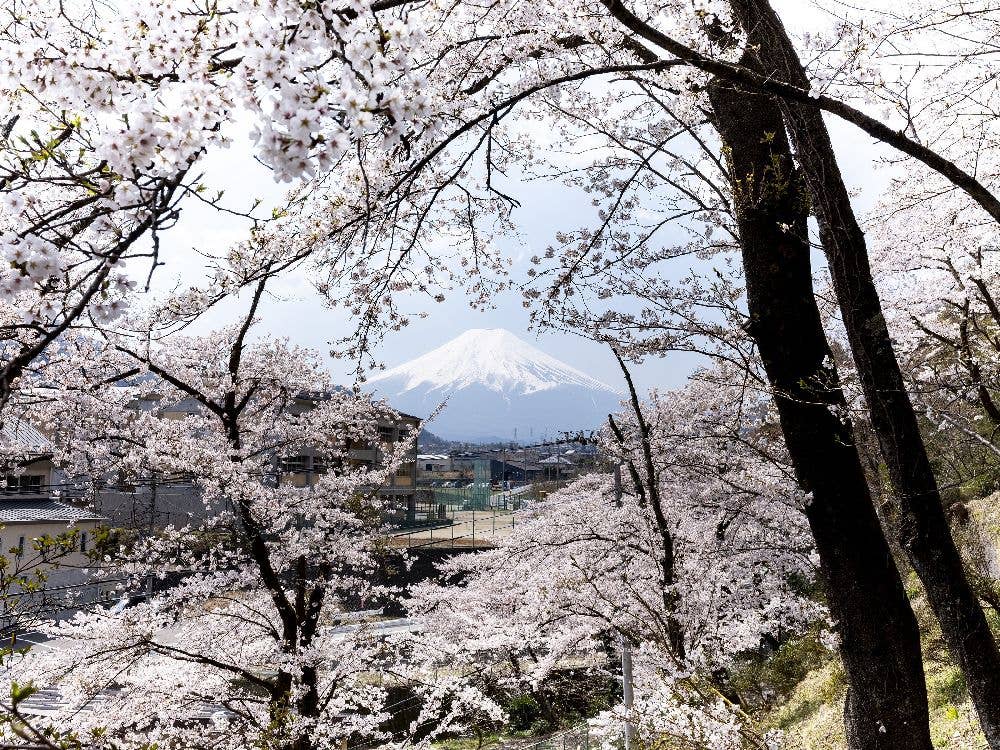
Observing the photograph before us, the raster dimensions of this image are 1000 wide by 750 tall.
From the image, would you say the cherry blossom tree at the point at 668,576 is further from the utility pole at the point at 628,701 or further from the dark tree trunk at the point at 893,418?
the dark tree trunk at the point at 893,418

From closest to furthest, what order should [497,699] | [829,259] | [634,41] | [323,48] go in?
[323,48], [634,41], [829,259], [497,699]

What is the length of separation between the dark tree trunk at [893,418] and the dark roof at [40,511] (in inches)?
830

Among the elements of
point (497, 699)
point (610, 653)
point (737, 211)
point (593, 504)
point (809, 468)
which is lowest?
point (497, 699)

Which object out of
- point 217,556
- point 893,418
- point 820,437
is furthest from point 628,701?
point 217,556

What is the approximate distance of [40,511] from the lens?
65.9ft

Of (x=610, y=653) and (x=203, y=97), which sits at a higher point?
(x=203, y=97)

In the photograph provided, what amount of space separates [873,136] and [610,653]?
41.1ft

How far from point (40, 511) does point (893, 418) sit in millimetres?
23794

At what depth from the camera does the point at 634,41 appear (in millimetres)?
3025

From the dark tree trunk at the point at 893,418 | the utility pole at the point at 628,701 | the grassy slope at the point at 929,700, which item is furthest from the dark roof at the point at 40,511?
the dark tree trunk at the point at 893,418

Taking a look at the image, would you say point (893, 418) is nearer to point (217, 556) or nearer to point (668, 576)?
point (668, 576)

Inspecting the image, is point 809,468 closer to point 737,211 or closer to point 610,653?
point 737,211

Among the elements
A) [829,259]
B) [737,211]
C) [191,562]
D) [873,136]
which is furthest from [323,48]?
[191,562]

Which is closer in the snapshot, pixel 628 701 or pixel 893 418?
pixel 893 418
